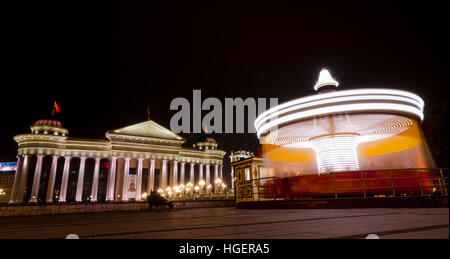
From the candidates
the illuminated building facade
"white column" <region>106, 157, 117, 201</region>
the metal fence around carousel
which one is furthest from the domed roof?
the metal fence around carousel

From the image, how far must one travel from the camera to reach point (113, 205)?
19.8 m

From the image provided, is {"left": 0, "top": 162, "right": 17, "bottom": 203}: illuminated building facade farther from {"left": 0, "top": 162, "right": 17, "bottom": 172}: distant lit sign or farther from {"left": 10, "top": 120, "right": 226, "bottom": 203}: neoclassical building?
{"left": 10, "top": 120, "right": 226, "bottom": 203}: neoclassical building

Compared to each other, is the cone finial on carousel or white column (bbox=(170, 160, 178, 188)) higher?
the cone finial on carousel

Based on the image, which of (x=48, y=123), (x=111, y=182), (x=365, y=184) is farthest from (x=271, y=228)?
(x=48, y=123)

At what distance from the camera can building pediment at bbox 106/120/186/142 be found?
1935 inches

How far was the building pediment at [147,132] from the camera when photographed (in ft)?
161

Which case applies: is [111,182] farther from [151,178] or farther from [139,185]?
[151,178]

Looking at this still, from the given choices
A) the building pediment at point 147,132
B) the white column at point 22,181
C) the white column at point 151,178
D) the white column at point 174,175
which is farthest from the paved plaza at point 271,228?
the white column at point 174,175

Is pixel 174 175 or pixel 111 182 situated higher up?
pixel 174 175

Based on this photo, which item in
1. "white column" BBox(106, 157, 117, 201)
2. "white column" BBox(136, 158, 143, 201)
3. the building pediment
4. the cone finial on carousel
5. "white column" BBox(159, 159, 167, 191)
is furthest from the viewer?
"white column" BBox(159, 159, 167, 191)

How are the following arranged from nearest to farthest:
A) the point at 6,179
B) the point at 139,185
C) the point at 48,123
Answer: the point at 139,185 < the point at 48,123 < the point at 6,179

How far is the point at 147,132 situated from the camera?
52.3 m

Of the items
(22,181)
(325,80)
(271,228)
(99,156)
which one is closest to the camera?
(271,228)
